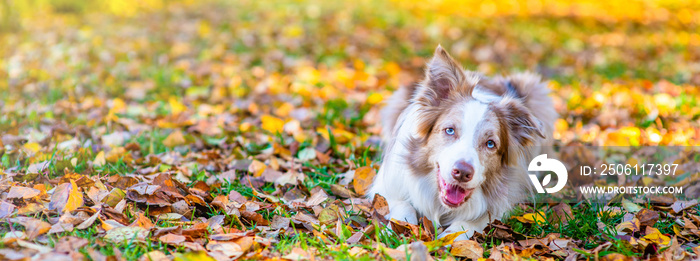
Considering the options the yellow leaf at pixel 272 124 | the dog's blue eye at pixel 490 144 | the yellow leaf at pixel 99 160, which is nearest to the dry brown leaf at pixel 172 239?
the yellow leaf at pixel 99 160

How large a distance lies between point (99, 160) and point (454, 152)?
8.02ft

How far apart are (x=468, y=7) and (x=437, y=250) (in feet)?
29.1

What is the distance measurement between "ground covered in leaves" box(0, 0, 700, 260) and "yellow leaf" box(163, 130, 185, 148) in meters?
0.02

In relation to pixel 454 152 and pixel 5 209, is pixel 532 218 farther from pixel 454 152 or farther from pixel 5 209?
pixel 5 209

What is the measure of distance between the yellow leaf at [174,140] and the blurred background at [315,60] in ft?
1.22

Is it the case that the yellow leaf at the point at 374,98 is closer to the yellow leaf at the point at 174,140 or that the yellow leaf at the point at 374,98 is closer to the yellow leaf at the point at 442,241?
the yellow leaf at the point at 174,140

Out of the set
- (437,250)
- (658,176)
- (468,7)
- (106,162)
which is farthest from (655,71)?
(106,162)

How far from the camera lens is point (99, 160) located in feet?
12.2

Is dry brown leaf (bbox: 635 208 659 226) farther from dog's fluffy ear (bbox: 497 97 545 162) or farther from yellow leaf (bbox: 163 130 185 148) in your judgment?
yellow leaf (bbox: 163 130 185 148)

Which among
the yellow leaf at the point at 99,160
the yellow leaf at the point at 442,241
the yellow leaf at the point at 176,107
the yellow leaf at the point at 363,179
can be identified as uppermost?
the yellow leaf at the point at 176,107

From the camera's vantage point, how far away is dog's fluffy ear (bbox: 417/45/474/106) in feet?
10.6

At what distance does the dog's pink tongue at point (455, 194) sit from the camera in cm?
300

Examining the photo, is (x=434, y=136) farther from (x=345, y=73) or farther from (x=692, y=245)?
(x=345, y=73)

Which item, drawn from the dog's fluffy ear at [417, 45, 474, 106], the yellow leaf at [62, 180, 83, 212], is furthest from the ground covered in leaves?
the dog's fluffy ear at [417, 45, 474, 106]
